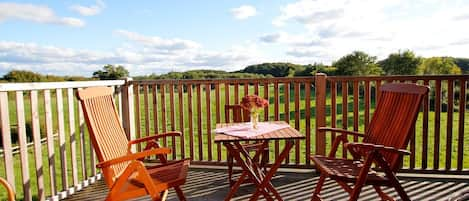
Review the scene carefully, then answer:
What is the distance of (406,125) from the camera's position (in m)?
2.16

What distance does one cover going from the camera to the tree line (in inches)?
181

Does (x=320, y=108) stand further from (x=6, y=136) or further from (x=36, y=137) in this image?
(x=6, y=136)

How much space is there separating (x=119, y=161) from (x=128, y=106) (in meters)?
1.92

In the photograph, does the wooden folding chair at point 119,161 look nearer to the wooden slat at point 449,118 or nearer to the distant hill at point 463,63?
the wooden slat at point 449,118

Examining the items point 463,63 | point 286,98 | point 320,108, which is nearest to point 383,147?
point 320,108

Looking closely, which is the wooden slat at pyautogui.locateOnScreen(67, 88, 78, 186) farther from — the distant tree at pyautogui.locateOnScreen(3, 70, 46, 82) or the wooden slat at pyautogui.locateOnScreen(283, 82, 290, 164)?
the distant tree at pyautogui.locateOnScreen(3, 70, 46, 82)

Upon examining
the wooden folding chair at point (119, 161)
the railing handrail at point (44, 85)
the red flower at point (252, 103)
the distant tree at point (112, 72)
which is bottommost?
the wooden folding chair at point (119, 161)

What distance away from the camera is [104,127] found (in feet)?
7.66

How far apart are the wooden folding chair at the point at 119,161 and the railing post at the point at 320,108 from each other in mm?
1637

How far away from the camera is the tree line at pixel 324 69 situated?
4602mm

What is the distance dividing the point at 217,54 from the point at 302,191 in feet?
15.7

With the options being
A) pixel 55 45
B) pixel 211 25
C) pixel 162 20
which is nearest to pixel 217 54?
pixel 211 25

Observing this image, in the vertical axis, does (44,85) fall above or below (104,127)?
above

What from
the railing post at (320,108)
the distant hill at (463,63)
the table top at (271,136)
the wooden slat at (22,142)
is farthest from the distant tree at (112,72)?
the distant hill at (463,63)
